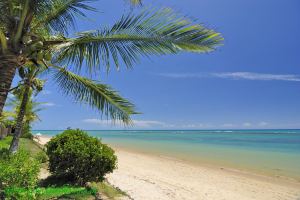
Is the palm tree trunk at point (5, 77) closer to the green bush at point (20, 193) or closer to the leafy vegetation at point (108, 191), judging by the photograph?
the green bush at point (20, 193)

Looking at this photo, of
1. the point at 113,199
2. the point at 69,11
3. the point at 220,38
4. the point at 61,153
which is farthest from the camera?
the point at 61,153

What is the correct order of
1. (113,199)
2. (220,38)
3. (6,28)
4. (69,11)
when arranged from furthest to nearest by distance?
1. (113,199)
2. (69,11)
3. (6,28)
4. (220,38)

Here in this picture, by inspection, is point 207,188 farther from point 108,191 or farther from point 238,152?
point 238,152

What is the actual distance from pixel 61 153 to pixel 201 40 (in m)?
4.88

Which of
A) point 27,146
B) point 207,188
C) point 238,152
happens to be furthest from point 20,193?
point 238,152

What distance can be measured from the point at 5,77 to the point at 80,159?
3.42m

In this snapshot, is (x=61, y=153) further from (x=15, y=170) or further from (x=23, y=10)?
(x=23, y=10)

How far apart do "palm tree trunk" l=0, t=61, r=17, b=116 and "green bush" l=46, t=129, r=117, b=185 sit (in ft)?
10.00

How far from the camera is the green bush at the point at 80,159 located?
8.21 meters

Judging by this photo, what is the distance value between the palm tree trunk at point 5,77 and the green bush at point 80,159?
3.05m

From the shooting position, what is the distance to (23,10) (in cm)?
559

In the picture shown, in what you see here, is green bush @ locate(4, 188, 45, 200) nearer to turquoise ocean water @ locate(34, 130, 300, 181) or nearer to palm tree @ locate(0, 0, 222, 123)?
palm tree @ locate(0, 0, 222, 123)

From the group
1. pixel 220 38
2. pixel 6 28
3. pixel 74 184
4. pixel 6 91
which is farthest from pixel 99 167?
pixel 220 38

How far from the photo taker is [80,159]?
8.16 metres
